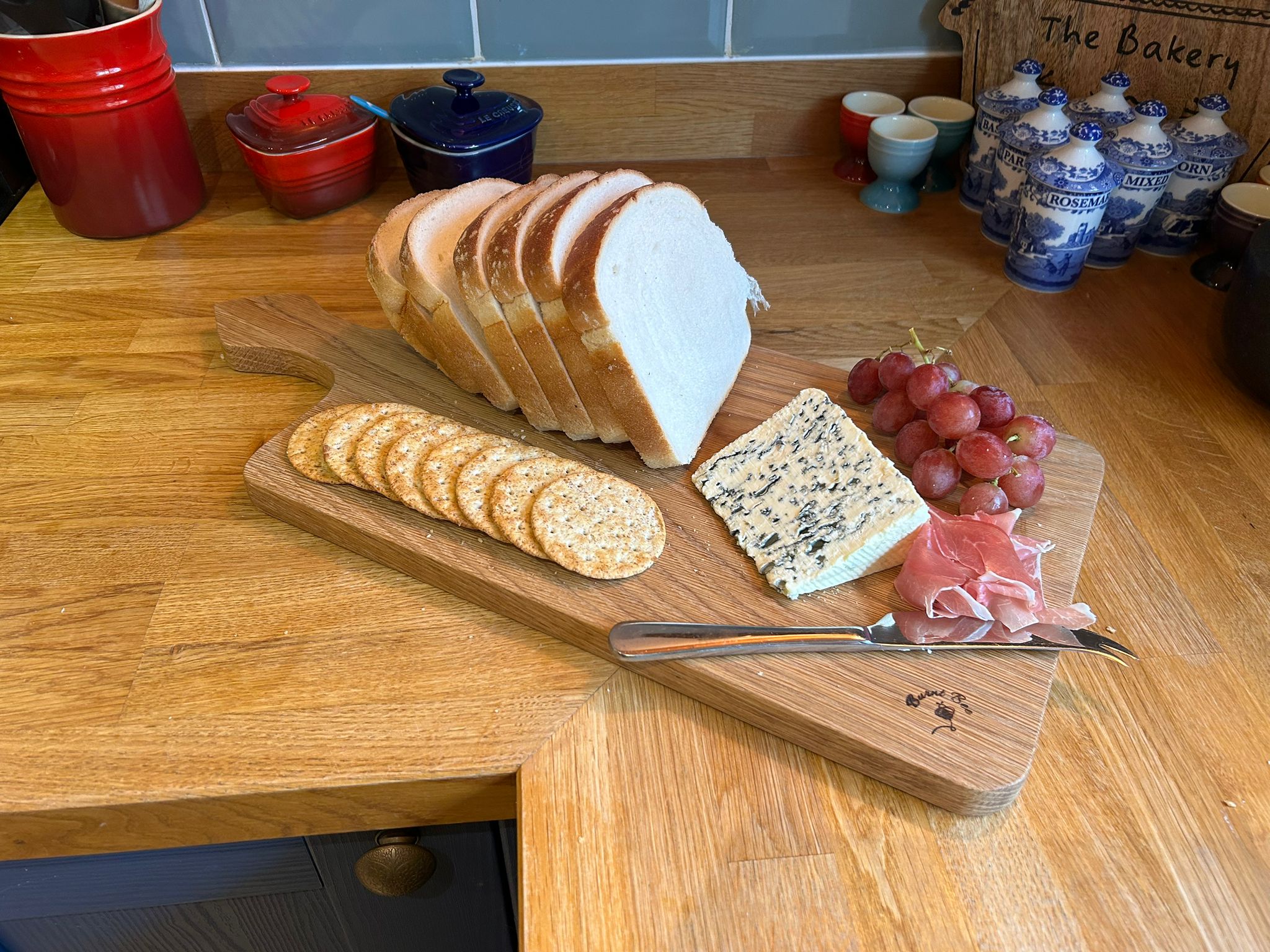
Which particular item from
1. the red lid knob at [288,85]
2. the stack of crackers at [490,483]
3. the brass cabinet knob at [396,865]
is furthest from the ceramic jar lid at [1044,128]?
the brass cabinet knob at [396,865]

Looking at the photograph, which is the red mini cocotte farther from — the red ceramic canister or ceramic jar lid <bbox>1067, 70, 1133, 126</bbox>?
ceramic jar lid <bbox>1067, 70, 1133, 126</bbox>

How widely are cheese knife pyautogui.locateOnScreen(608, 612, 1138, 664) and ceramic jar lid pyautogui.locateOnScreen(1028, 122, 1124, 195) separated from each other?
2.90ft

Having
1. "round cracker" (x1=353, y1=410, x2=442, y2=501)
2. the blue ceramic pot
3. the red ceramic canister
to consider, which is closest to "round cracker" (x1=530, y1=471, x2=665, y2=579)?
"round cracker" (x1=353, y1=410, x2=442, y2=501)

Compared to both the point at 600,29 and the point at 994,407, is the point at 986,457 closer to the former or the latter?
the point at 994,407

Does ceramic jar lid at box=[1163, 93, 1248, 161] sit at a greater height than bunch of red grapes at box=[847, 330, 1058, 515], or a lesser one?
greater

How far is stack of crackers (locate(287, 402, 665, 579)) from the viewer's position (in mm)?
1115

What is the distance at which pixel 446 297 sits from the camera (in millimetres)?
1312

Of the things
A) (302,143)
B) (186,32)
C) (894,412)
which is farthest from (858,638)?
(186,32)

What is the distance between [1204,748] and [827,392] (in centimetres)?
67

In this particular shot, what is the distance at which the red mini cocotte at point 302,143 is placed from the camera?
1762mm

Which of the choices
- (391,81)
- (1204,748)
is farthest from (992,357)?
(391,81)

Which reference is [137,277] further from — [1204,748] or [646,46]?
[1204,748]

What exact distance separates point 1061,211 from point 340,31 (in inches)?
58.1

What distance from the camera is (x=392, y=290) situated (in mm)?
1386
